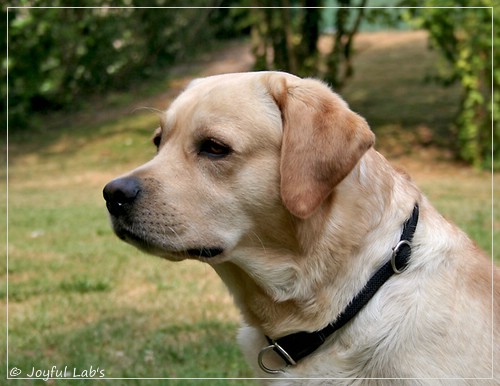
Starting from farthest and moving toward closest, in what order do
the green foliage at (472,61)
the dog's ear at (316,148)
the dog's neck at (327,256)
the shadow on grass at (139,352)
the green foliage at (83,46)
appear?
the green foliage at (472,61), the green foliage at (83,46), the shadow on grass at (139,352), the dog's neck at (327,256), the dog's ear at (316,148)

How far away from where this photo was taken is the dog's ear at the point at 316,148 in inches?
122

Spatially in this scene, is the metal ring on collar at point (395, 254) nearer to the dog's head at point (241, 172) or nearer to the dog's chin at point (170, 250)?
the dog's head at point (241, 172)

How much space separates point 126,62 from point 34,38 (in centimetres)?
348

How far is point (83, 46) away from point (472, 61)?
644cm

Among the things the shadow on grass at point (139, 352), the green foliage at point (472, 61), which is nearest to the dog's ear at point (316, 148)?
the shadow on grass at point (139, 352)

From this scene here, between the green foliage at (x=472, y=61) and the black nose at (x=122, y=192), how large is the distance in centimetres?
941

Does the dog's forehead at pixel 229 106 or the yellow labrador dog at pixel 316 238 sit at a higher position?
the dog's forehead at pixel 229 106

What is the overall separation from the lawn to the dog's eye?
1.82m

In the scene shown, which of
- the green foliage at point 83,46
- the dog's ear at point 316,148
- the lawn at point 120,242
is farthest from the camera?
the green foliage at point 83,46

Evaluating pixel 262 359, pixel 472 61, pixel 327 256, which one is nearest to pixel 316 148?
pixel 327 256

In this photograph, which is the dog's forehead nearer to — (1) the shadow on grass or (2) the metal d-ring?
(2) the metal d-ring

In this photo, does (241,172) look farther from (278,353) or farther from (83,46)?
(83,46)

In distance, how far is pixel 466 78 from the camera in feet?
41.7

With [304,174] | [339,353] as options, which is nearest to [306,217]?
[304,174]
